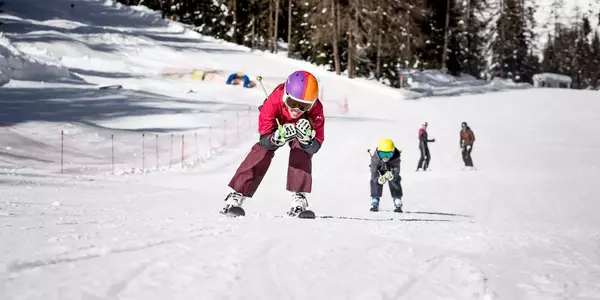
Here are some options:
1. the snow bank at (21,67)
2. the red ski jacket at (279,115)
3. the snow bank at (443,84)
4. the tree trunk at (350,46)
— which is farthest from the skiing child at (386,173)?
the tree trunk at (350,46)

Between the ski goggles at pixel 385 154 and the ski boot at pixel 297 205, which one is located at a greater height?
the ski goggles at pixel 385 154

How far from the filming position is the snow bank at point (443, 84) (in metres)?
54.1

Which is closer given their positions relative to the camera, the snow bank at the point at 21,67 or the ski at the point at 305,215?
the ski at the point at 305,215

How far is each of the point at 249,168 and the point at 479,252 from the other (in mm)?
3372

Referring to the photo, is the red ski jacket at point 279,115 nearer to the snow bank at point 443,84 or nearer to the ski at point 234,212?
the ski at point 234,212

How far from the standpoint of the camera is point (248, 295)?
11.6ft

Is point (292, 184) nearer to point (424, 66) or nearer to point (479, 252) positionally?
point (479, 252)

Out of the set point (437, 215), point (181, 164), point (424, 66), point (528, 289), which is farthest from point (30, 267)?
point (424, 66)

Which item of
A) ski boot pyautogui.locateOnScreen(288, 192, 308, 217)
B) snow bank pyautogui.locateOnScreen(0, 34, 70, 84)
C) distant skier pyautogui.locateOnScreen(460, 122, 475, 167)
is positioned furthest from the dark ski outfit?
snow bank pyautogui.locateOnScreen(0, 34, 70, 84)

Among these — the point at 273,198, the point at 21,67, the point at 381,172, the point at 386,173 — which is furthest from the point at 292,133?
the point at 21,67

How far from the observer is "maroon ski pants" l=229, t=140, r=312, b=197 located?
774cm

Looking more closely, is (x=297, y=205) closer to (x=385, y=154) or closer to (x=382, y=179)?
(x=382, y=179)

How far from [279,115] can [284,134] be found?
358 millimetres

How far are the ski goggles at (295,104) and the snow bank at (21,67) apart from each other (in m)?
27.2
